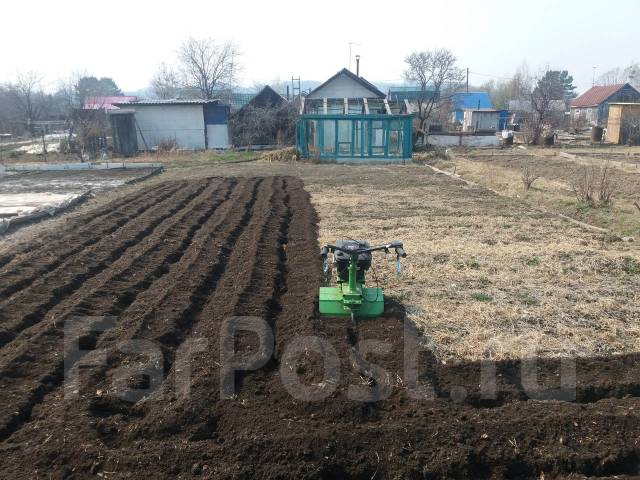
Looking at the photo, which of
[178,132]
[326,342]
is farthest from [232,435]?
[178,132]

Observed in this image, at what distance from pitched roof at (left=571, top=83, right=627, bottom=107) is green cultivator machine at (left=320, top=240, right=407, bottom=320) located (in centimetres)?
5484

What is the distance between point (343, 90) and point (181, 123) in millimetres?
9862

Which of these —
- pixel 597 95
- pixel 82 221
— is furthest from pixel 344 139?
pixel 597 95

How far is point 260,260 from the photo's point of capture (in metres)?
7.66

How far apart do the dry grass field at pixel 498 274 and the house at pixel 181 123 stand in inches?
721

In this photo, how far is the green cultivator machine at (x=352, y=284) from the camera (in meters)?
5.30

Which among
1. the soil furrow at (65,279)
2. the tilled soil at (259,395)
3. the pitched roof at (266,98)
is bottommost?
the tilled soil at (259,395)

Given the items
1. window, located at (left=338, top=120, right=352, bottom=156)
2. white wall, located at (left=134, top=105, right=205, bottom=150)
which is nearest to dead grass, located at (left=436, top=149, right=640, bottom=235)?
window, located at (left=338, top=120, right=352, bottom=156)

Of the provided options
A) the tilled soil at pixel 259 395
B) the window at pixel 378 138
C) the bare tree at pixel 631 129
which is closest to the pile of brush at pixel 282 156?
the window at pixel 378 138

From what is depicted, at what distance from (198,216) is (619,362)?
8241 millimetres

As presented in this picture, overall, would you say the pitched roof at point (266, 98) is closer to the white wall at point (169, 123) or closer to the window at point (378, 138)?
the white wall at point (169, 123)

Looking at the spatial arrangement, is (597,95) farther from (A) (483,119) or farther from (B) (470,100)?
(A) (483,119)

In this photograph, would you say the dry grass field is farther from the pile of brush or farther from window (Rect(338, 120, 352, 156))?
the pile of brush

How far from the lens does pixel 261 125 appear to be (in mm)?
30234
